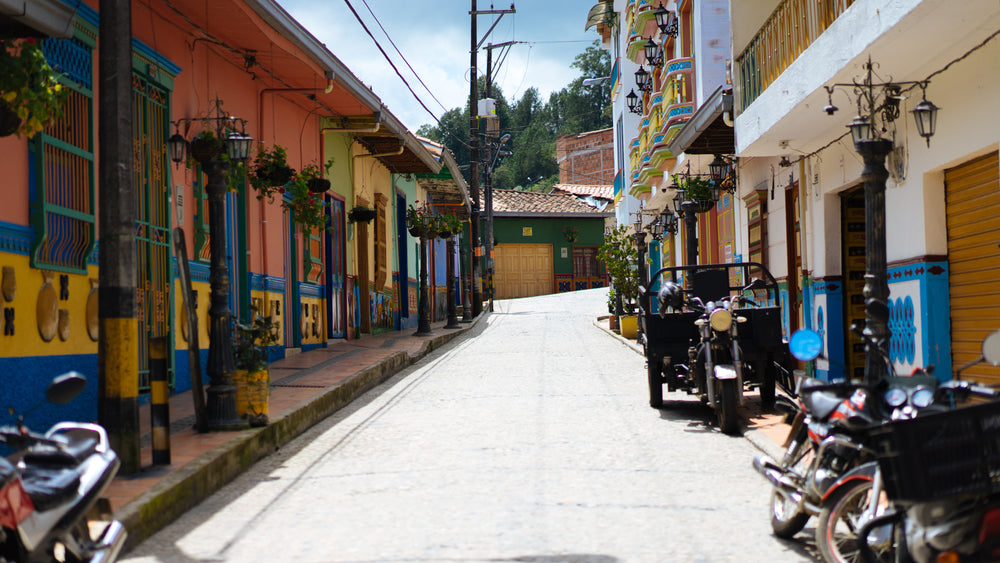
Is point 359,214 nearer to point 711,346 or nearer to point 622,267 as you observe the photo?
point 622,267

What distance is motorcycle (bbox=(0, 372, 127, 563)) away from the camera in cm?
348

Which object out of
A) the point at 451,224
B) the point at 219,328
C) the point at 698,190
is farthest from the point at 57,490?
the point at 451,224

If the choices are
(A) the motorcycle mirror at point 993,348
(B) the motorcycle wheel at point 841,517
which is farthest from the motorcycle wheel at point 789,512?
(A) the motorcycle mirror at point 993,348

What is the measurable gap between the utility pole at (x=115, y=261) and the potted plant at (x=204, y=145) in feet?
13.2

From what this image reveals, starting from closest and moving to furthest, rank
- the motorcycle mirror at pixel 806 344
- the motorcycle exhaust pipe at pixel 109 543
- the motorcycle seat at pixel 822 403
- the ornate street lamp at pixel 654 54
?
the motorcycle exhaust pipe at pixel 109 543
the motorcycle seat at pixel 822 403
the motorcycle mirror at pixel 806 344
the ornate street lamp at pixel 654 54

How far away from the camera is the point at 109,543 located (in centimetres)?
414

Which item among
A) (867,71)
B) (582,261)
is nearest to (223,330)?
(867,71)

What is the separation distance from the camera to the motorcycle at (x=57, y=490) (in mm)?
3477

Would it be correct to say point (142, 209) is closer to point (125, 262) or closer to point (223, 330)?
point (223, 330)

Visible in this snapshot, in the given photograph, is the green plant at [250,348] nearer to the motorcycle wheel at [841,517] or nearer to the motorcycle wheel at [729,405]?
the motorcycle wheel at [729,405]

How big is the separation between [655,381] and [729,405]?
1.47 meters

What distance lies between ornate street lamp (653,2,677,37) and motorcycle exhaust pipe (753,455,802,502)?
15.2m

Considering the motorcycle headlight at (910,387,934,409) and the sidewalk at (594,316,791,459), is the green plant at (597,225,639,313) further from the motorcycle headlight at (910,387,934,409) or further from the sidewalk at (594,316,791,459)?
the motorcycle headlight at (910,387,934,409)

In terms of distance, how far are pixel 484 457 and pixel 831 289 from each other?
253 inches
